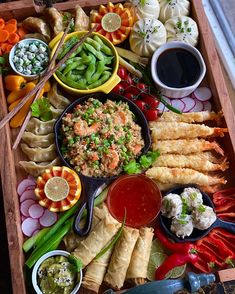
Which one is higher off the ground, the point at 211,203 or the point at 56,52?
the point at 56,52

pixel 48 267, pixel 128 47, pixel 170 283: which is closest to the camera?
pixel 170 283

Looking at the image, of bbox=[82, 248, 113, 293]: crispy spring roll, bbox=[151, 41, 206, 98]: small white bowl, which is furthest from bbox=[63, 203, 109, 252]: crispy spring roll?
bbox=[151, 41, 206, 98]: small white bowl

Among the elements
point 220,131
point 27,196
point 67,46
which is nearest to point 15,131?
point 27,196

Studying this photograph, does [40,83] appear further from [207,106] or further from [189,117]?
[207,106]

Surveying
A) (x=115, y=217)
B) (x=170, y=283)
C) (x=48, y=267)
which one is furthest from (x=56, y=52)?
(x=170, y=283)

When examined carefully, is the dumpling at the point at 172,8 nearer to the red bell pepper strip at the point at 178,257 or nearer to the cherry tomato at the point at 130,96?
the cherry tomato at the point at 130,96

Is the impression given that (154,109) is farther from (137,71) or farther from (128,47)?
(128,47)

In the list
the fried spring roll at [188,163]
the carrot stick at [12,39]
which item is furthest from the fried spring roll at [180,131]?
the carrot stick at [12,39]

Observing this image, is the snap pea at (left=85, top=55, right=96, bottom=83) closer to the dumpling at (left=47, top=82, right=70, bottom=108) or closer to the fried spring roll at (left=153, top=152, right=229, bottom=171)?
the dumpling at (left=47, top=82, right=70, bottom=108)
